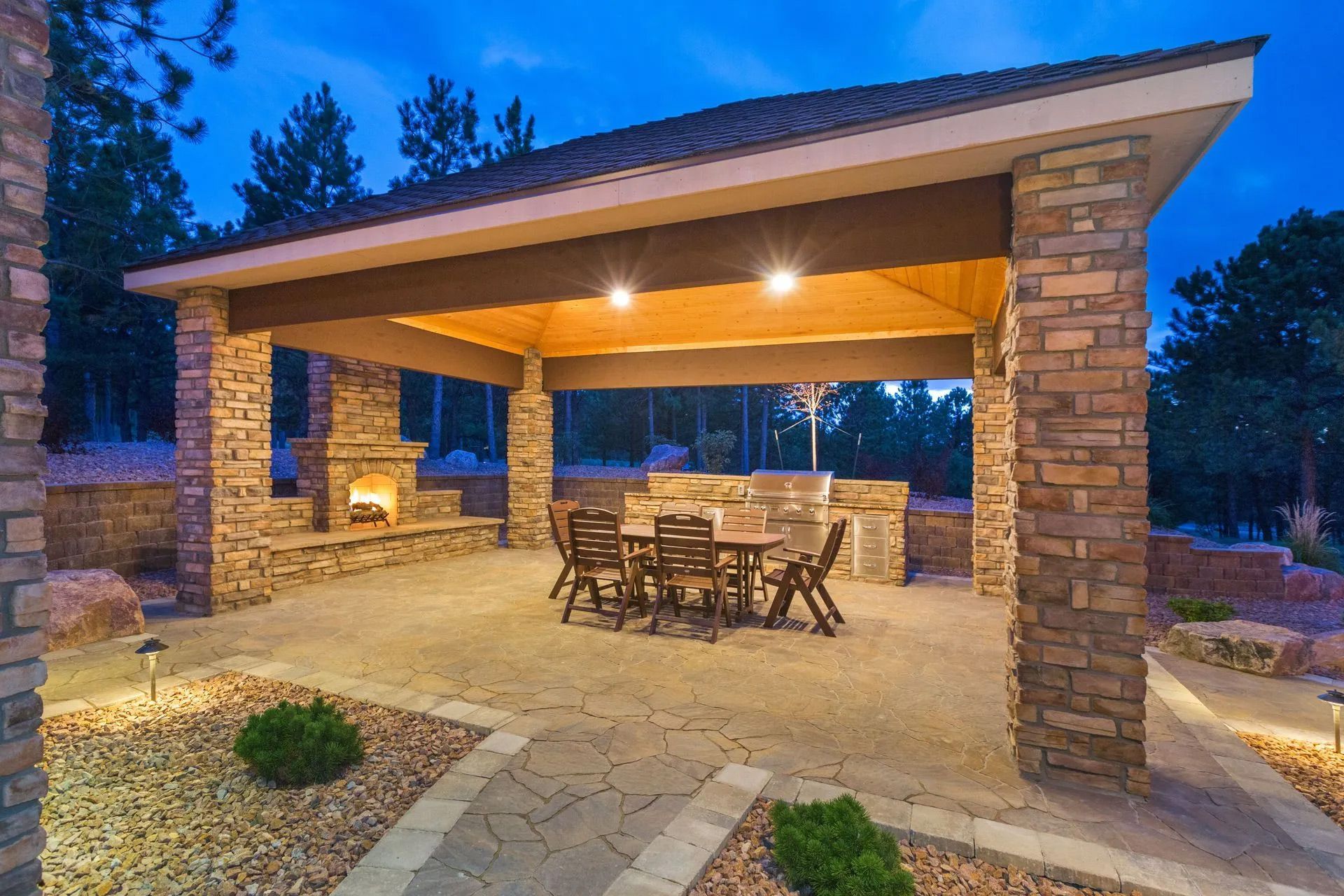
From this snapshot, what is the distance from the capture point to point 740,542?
567 centimetres

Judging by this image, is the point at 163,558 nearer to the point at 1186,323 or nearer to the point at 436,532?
the point at 436,532

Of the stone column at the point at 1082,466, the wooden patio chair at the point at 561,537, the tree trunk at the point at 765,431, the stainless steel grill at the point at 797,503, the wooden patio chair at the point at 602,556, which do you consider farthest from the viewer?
the tree trunk at the point at 765,431

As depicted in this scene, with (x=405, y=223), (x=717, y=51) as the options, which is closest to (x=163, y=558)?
(x=405, y=223)

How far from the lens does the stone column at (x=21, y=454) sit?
1543mm

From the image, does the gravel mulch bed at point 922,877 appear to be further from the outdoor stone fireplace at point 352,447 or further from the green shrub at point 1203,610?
the outdoor stone fireplace at point 352,447

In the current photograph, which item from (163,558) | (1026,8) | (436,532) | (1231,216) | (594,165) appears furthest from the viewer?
(1026,8)

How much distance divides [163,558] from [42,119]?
777 cm

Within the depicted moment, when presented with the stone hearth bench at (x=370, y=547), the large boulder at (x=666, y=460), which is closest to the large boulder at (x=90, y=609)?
the stone hearth bench at (x=370, y=547)

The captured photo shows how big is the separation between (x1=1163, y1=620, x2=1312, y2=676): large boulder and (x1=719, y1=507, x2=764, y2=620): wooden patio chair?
3.65 metres

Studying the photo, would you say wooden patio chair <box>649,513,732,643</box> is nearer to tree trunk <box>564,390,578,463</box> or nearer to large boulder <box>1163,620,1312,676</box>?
large boulder <box>1163,620,1312,676</box>

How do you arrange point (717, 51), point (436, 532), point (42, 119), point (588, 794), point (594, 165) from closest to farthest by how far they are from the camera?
point (42, 119)
point (588, 794)
point (594, 165)
point (436, 532)
point (717, 51)

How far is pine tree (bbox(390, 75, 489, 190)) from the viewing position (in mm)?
17094

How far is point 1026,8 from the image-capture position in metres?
121

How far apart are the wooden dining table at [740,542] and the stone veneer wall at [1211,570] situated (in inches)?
201
